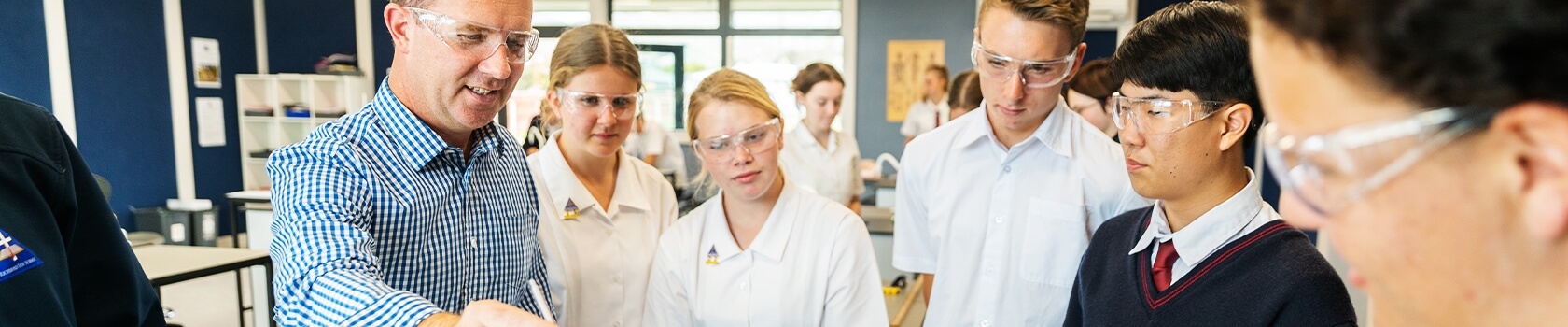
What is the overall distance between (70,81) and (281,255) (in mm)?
7499

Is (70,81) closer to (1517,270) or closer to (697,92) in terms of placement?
(697,92)

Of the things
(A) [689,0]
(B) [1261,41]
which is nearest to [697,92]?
(B) [1261,41]

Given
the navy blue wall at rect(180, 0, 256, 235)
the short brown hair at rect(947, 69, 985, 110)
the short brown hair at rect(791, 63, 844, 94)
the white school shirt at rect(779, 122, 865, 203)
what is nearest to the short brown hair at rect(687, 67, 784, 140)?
the short brown hair at rect(947, 69, 985, 110)

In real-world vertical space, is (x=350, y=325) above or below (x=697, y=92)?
below

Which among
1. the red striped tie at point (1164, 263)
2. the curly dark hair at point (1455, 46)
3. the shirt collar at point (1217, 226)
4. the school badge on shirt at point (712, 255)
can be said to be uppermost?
the curly dark hair at point (1455, 46)

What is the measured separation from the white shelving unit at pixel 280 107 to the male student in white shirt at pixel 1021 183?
785 centimetres

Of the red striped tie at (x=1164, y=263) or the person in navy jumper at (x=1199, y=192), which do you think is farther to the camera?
the red striped tie at (x=1164, y=263)

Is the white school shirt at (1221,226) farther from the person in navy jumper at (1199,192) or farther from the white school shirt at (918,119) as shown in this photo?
the white school shirt at (918,119)

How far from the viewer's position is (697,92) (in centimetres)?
225

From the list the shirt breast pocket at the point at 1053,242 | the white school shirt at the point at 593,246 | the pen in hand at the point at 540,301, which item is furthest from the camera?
the white school shirt at the point at 593,246

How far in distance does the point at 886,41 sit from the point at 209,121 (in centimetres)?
651

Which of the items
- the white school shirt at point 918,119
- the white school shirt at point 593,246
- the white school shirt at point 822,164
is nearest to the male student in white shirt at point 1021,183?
the white school shirt at point 593,246

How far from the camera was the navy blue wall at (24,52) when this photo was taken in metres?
6.43

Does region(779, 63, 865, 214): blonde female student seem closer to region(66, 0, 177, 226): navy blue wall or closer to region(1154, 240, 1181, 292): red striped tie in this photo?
region(1154, 240, 1181, 292): red striped tie
